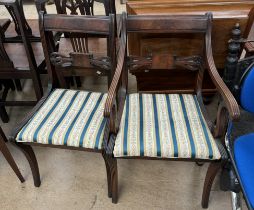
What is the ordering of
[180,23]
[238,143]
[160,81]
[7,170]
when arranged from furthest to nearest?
1. [160,81]
2. [7,170]
3. [180,23]
4. [238,143]

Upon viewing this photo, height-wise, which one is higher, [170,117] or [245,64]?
[245,64]

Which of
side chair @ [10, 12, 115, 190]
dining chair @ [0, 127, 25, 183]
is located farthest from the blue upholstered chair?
dining chair @ [0, 127, 25, 183]

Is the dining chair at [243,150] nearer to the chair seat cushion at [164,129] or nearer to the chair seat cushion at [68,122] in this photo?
the chair seat cushion at [164,129]

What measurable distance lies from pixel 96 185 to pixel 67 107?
1.68ft

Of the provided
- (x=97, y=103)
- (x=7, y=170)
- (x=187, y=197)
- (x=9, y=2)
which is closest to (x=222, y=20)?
(x=97, y=103)

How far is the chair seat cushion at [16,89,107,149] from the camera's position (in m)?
1.10

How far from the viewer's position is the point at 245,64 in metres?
1.19

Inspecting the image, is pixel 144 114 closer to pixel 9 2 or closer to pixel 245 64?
pixel 245 64

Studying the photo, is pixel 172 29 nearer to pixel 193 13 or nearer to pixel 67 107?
pixel 193 13

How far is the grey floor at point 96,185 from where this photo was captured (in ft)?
4.34

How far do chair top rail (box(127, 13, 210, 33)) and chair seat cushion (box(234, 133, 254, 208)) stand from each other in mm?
566

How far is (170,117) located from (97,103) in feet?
Answer: 1.33

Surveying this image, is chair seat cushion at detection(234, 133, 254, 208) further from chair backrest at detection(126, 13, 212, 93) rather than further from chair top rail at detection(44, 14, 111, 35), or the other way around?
chair top rail at detection(44, 14, 111, 35)

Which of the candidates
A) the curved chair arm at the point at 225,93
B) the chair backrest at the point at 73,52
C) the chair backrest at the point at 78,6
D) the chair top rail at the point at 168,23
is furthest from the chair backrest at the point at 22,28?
the curved chair arm at the point at 225,93
